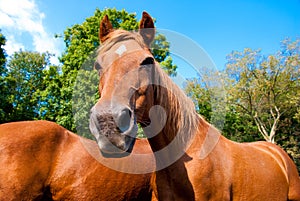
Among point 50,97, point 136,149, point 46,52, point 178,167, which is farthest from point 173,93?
point 46,52

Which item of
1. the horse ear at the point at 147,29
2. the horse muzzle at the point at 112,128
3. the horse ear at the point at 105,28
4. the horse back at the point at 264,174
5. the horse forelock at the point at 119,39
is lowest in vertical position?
the horse back at the point at 264,174

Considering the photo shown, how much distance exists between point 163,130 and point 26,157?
7.35 ft

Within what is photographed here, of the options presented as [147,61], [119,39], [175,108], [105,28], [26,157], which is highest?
[105,28]

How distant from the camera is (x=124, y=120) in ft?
6.42

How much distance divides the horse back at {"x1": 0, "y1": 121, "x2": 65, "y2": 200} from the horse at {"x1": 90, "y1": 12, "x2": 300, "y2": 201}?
73.2 inches

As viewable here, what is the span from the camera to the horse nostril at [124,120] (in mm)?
1914

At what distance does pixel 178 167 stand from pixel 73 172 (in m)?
1.97

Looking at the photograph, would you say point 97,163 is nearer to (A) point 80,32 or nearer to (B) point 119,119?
(B) point 119,119

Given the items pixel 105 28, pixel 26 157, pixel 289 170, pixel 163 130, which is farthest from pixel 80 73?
pixel 163 130

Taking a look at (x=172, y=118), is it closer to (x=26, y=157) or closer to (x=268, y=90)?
(x=26, y=157)

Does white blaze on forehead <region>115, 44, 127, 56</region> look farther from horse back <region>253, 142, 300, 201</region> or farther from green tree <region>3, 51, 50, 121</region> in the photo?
green tree <region>3, 51, 50, 121</region>

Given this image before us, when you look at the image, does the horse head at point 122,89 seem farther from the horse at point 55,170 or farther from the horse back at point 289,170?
the horse back at point 289,170

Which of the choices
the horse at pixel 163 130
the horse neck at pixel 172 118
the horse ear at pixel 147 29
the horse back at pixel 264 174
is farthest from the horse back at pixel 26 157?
the horse back at pixel 264 174

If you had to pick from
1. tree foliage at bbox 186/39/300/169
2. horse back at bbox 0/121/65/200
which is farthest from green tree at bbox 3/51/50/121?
horse back at bbox 0/121/65/200
